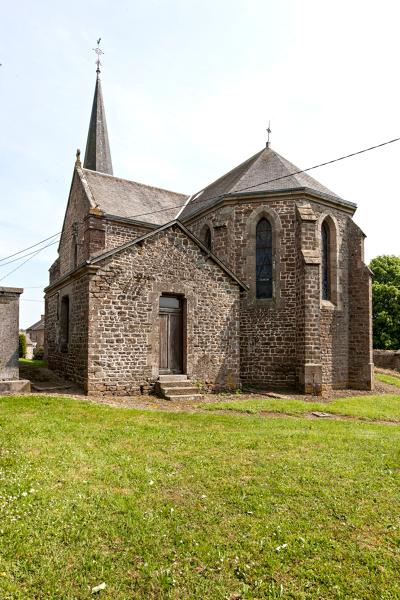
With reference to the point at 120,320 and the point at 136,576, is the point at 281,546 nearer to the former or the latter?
the point at 136,576

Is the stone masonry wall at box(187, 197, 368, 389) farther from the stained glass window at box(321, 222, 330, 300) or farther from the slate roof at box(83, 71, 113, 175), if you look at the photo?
the slate roof at box(83, 71, 113, 175)

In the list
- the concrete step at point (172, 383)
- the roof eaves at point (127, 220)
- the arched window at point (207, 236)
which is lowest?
the concrete step at point (172, 383)

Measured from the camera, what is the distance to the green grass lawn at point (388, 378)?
17703 mm

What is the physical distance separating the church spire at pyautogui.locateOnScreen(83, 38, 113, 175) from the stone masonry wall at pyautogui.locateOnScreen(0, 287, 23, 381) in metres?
18.1

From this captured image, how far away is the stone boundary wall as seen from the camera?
21.8 metres

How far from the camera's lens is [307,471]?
5.32 m

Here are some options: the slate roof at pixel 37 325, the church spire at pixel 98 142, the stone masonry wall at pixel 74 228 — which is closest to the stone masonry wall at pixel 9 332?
the stone masonry wall at pixel 74 228

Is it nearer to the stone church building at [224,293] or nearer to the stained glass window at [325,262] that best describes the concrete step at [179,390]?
the stone church building at [224,293]

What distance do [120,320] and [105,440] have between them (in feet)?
17.2

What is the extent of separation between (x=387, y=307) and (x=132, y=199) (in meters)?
22.1

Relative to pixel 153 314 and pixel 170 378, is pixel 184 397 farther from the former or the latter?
pixel 153 314

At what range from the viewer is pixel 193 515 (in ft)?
13.4

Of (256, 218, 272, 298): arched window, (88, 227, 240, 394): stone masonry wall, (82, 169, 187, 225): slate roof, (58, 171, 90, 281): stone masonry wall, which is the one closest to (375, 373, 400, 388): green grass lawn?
(256, 218, 272, 298): arched window

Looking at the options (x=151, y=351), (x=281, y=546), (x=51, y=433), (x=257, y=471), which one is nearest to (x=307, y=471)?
(x=257, y=471)
